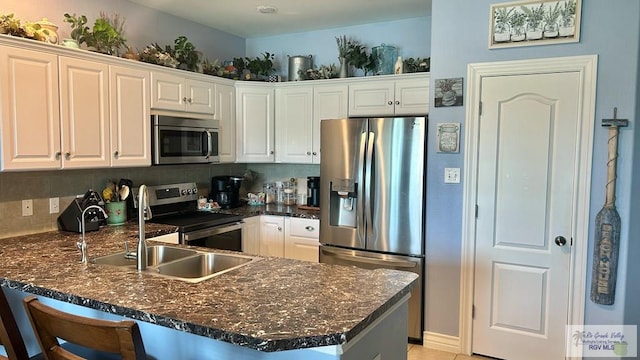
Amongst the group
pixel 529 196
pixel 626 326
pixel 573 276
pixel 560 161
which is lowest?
pixel 626 326

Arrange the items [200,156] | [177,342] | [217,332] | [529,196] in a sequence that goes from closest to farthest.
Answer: [217,332]
[177,342]
[529,196]
[200,156]

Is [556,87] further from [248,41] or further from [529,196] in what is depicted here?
[248,41]

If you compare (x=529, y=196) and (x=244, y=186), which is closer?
(x=529, y=196)

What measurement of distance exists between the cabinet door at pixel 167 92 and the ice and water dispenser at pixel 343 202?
145cm

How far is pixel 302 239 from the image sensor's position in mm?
4094

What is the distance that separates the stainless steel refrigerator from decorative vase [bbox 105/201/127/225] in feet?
5.24

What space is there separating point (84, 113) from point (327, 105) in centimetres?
208

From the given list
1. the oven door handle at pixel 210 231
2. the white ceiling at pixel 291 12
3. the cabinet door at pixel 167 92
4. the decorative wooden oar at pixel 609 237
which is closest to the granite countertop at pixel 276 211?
the oven door handle at pixel 210 231

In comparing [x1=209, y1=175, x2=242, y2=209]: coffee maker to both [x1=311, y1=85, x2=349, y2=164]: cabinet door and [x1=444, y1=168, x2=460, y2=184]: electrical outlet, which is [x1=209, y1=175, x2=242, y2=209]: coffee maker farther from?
[x1=444, y1=168, x2=460, y2=184]: electrical outlet

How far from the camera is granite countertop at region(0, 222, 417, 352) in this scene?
54.2 inches

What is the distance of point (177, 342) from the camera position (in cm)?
175

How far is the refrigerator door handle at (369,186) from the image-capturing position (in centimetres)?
347

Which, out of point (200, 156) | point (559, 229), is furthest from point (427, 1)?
point (200, 156)

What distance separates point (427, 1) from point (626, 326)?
279 centimetres
